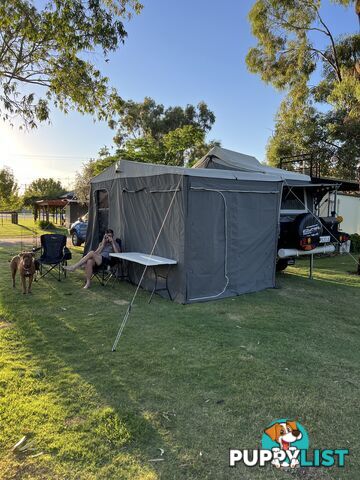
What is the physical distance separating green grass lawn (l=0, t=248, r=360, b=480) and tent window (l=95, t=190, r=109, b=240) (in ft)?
11.3

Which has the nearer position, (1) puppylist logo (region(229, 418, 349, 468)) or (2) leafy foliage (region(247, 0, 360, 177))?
(1) puppylist logo (region(229, 418, 349, 468))

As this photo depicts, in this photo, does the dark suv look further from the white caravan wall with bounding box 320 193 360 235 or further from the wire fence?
the white caravan wall with bounding box 320 193 360 235

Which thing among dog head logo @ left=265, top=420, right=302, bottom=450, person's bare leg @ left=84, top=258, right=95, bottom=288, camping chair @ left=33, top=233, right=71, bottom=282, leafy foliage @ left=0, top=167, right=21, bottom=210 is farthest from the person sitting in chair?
leafy foliage @ left=0, top=167, right=21, bottom=210

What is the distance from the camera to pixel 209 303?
235 inches

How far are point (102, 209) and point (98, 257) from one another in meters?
2.10

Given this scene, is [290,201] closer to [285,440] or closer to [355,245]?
[355,245]

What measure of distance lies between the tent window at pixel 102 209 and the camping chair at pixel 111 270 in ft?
4.62

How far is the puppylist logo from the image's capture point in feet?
7.46

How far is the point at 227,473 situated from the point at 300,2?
12648 mm

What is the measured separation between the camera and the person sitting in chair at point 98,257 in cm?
709

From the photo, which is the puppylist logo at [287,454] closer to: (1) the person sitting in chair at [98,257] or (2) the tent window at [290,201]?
(1) the person sitting in chair at [98,257]

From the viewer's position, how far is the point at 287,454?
93.4 inches

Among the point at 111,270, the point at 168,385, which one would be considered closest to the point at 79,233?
the point at 111,270

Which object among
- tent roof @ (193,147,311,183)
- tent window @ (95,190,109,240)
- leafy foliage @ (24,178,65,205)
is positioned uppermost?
leafy foliage @ (24,178,65,205)
